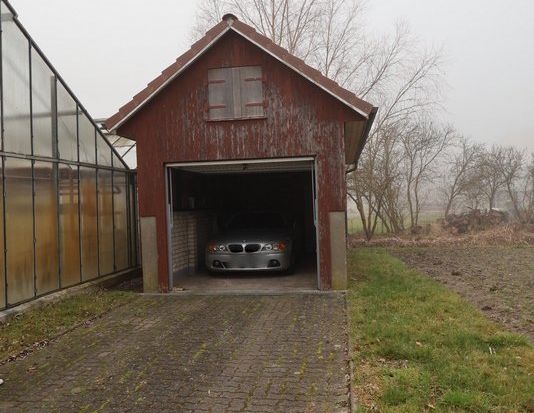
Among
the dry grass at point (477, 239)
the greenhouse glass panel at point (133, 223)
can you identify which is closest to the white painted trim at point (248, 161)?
the greenhouse glass panel at point (133, 223)

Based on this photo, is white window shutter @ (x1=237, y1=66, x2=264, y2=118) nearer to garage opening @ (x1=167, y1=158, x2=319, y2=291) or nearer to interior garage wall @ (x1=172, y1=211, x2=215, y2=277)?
garage opening @ (x1=167, y1=158, x2=319, y2=291)

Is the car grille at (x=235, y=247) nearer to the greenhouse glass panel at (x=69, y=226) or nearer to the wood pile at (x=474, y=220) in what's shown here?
the greenhouse glass panel at (x=69, y=226)

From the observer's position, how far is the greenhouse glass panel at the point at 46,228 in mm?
8703

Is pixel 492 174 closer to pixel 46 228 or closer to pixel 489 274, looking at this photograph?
pixel 489 274

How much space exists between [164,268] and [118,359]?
4.61 metres

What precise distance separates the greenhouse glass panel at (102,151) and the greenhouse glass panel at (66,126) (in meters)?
0.95

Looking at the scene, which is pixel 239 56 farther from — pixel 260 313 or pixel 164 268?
pixel 260 313

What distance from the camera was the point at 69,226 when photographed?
32.0 feet

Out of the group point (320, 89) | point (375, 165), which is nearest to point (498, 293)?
point (320, 89)

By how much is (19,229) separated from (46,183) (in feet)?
3.85

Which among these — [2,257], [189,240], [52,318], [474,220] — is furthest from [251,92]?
[474,220]

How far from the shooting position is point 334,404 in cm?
455

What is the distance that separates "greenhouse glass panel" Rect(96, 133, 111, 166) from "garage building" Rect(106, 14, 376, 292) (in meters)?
0.82

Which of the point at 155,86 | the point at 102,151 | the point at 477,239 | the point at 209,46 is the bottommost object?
the point at 477,239
